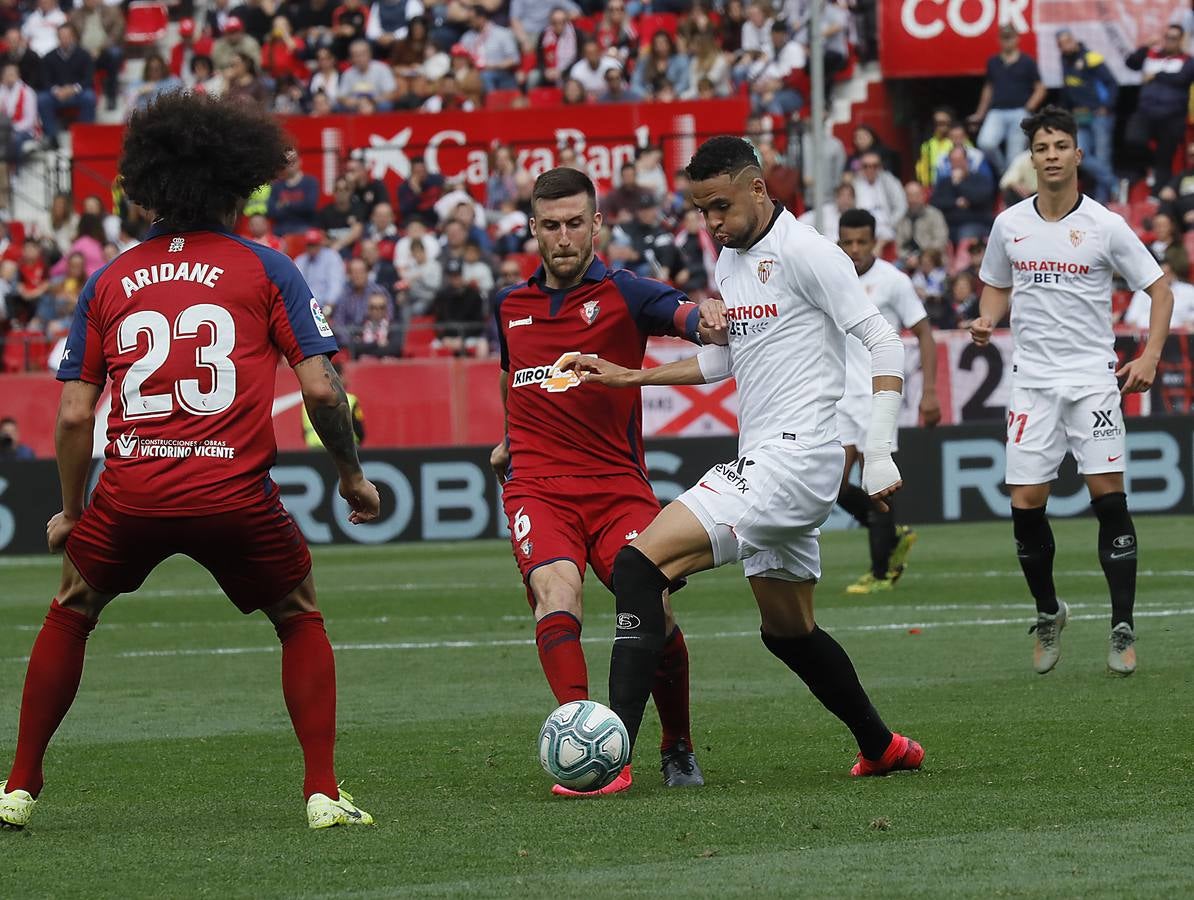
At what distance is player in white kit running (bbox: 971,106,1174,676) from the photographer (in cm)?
961

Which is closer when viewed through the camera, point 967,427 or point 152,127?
point 152,127

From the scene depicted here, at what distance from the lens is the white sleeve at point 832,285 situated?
673 centimetres

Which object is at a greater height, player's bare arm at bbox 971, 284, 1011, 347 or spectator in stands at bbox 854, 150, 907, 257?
spectator in stands at bbox 854, 150, 907, 257

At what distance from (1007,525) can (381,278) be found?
→ 8732 mm

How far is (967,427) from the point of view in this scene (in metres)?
19.8

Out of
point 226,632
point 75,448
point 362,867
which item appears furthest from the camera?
point 226,632

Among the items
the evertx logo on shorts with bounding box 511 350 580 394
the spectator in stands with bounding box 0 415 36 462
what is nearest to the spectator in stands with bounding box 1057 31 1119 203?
the spectator in stands with bounding box 0 415 36 462

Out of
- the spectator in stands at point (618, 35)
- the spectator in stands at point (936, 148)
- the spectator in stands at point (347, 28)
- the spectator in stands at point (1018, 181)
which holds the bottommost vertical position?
the spectator in stands at point (1018, 181)

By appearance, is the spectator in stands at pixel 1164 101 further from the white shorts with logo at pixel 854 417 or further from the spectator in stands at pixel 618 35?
the white shorts with logo at pixel 854 417

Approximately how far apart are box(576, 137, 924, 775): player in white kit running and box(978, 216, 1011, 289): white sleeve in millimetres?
3184

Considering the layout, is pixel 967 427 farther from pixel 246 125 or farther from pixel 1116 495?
pixel 246 125

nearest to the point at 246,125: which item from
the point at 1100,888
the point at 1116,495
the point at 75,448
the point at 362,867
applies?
the point at 75,448

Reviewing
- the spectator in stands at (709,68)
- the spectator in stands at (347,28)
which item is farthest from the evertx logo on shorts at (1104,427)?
the spectator in stands at (347,28)

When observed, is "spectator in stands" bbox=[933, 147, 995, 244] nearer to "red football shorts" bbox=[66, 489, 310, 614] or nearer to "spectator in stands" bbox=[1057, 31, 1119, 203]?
"spectator in stands" bbox=[1057, 31, 1119, 203]
